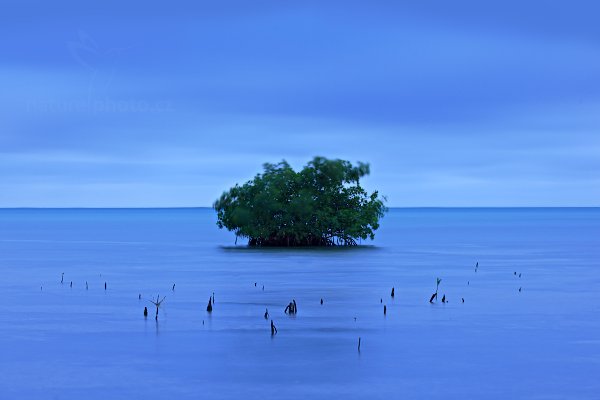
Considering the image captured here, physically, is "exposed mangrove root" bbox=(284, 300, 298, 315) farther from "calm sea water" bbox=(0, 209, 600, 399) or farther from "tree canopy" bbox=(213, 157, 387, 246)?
"tree canopy" bbox=(213, 157, 387, 246)

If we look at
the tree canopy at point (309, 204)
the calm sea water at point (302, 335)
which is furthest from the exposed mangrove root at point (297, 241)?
the calm sea water at point (302, 335)

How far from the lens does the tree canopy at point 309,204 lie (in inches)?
3130

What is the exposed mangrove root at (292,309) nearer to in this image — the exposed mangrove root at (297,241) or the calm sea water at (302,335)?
the calm sea water at (302,335)

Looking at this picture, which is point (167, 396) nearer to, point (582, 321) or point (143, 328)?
point (143, 328)

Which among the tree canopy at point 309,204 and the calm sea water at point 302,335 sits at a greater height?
the tree canopy at point 309,204

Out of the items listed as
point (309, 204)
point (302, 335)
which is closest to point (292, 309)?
point (302, 335)

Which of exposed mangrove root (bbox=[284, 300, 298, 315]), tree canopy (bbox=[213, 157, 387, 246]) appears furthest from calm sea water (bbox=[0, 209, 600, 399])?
tree canopy (bbox=[213, 157, 387, 246])

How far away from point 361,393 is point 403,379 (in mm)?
2213

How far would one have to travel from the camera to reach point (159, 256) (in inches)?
3182

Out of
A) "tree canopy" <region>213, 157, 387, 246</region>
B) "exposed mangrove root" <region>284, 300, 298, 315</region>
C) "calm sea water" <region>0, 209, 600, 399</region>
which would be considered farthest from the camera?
"tree canopy" <region>213, 157, 387, 246</region>

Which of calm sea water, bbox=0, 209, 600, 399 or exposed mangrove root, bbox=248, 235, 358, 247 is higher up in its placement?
exposed mangrove root, bbox=248, 235, 358, 247

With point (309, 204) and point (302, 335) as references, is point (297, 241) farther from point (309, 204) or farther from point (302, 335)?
point (302, 335)

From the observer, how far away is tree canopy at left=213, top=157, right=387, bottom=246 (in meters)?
79.5

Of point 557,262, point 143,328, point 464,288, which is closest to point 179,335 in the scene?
point 143,328
